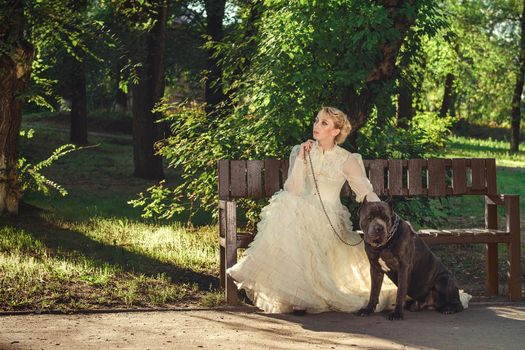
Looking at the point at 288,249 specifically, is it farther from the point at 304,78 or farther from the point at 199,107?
the point at 199,107

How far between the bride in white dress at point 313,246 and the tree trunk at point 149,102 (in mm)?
10531

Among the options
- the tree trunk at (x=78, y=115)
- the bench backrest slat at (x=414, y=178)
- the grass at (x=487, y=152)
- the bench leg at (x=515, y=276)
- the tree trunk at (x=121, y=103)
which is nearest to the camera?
the bench leg at (x=515, y=276)

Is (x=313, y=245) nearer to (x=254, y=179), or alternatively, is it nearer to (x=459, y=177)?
(x=254, y=179)

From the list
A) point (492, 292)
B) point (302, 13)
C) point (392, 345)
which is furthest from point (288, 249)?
point (302, 13)

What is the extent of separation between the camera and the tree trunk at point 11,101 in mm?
11180

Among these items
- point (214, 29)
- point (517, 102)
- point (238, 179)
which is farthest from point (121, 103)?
point (238, 179)

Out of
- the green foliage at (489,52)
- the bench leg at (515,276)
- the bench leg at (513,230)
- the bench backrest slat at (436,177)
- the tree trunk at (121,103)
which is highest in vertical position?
the green foliage at (489,52)

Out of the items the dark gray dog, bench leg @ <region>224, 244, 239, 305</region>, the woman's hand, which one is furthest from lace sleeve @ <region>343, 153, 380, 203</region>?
bench leg @ <region>224, 244, 239, 305</region>

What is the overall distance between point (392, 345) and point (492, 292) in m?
2.88

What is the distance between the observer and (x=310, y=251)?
727 cm

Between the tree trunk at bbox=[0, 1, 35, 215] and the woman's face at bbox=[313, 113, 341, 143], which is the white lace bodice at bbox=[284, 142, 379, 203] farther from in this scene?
the tree trunk at bbox=[0, 1, 35, 215]

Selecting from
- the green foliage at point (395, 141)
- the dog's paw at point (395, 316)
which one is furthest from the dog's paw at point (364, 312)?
A: the green foliage at point (395, 141)

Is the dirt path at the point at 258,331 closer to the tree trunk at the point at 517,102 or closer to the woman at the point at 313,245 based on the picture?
the woman at the point at 313,245

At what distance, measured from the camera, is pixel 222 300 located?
25.8ft
